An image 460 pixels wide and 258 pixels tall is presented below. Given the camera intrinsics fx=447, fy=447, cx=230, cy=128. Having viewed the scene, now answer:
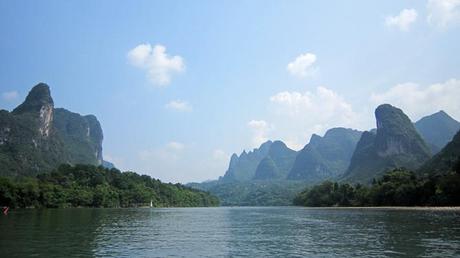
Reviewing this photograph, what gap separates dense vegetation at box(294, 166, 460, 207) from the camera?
101744mm

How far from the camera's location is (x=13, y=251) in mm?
30484

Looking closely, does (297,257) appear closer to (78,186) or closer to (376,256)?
(376,256)

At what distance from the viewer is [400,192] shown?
12156cm

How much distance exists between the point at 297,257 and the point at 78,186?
158112 millimetres

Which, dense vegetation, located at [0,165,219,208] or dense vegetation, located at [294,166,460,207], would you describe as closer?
dense vegetation, located at [294,166,460,207]

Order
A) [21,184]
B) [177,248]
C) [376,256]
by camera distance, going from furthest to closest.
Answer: [21,184]
[177,248]
[376,256]

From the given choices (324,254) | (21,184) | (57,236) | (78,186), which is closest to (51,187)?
(21,184)

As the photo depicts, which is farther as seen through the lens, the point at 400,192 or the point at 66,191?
the point at 66,191

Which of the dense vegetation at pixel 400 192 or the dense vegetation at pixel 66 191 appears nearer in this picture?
the dense vegetation at pixel 400 192

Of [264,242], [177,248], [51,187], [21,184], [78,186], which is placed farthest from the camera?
[78,186]

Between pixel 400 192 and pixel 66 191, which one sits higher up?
pixel 66 191

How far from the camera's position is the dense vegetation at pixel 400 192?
334 feet

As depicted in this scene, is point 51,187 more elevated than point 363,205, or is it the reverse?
point 51,187

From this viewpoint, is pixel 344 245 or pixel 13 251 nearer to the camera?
pixel 13 251
